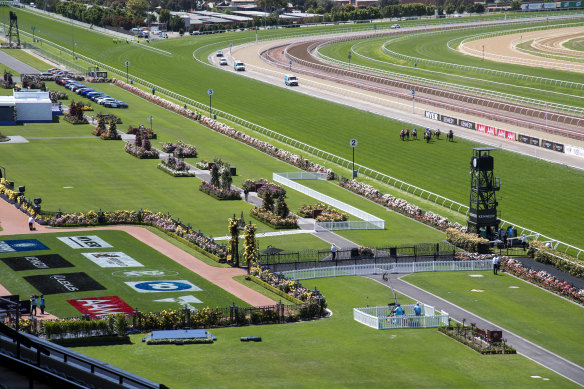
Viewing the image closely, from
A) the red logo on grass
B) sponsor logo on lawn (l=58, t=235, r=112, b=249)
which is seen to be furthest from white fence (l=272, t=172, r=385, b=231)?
the red logo on grass

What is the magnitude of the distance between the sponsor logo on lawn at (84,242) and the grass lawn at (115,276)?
42 cm

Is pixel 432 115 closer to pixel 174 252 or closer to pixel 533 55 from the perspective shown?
pixel 533 55

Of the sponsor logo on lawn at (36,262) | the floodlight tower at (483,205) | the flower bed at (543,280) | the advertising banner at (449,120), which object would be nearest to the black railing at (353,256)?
the flower bed at (543,280)

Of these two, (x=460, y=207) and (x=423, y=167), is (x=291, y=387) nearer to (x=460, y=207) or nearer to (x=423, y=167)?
(x=460, y=207)

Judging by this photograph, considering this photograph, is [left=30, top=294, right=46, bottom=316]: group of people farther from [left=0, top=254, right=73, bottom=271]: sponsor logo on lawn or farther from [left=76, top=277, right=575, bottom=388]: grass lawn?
[left=0, top=254, right=73, bottom=271]: sponsor logo on lawn

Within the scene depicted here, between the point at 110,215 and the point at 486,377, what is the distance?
36.9m

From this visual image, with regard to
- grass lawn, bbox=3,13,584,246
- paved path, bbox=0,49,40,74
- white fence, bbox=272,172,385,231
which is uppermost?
paved path, bbox=0,49,40,74

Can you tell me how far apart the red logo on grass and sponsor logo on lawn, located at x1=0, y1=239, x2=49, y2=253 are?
12360 millimetres

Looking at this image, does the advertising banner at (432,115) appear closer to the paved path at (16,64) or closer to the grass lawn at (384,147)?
the grass lawn at (384,147)

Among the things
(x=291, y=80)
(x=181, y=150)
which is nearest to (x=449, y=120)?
(x=181, y=150)

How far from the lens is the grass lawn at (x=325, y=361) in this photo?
Result: 42.7 meters

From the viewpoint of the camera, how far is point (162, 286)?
190ft

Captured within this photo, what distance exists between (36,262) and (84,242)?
6.21 meters

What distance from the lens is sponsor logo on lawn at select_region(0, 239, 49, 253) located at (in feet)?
213
